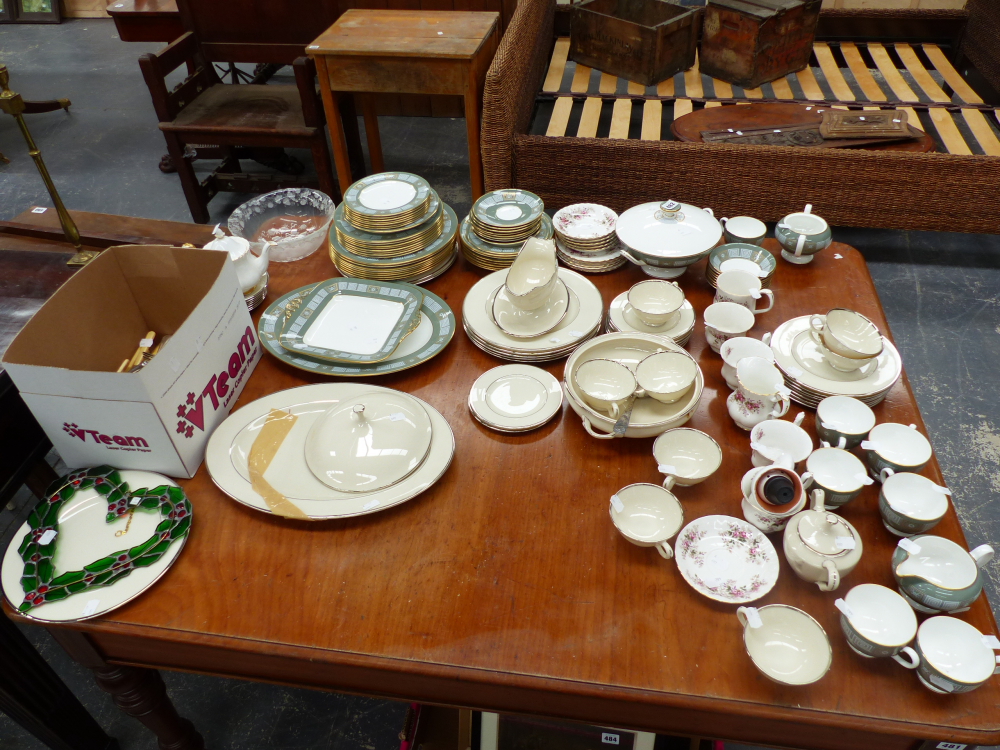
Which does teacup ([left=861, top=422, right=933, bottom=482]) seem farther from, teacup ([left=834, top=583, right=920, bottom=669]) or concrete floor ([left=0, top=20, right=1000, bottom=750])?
concrete floor ([left=0, top=20, right=1000, bottom=750])

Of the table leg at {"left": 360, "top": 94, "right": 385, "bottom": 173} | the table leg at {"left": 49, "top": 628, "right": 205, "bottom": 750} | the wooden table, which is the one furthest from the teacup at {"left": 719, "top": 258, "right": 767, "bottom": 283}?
the table leg at {"left": 360, "top": 94, "right": 385, "bottom": 173}

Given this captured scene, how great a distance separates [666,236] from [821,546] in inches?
32.5

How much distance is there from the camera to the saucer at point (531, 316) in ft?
4.48

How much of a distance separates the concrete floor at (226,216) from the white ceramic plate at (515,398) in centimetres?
79

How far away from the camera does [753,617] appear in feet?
2.96

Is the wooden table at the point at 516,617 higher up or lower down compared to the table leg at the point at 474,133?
higher up

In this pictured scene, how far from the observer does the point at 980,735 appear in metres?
0.84

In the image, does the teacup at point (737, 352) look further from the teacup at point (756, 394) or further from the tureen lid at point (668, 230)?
the tureen lid at point (668, 230)

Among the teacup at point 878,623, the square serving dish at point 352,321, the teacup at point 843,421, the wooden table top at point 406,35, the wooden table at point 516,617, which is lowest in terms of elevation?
the wooden table at point 516,617

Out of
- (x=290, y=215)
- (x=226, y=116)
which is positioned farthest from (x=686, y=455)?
(x=226, y=116)

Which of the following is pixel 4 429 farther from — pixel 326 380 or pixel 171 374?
pixel 326 380

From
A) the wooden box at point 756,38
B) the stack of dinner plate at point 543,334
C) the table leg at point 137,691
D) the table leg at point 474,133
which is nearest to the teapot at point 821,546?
the stack of dinner plate at point 543,334

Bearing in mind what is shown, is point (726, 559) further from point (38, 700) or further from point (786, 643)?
point (38, 700)

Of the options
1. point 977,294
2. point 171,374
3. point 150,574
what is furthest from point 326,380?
point 977,294
